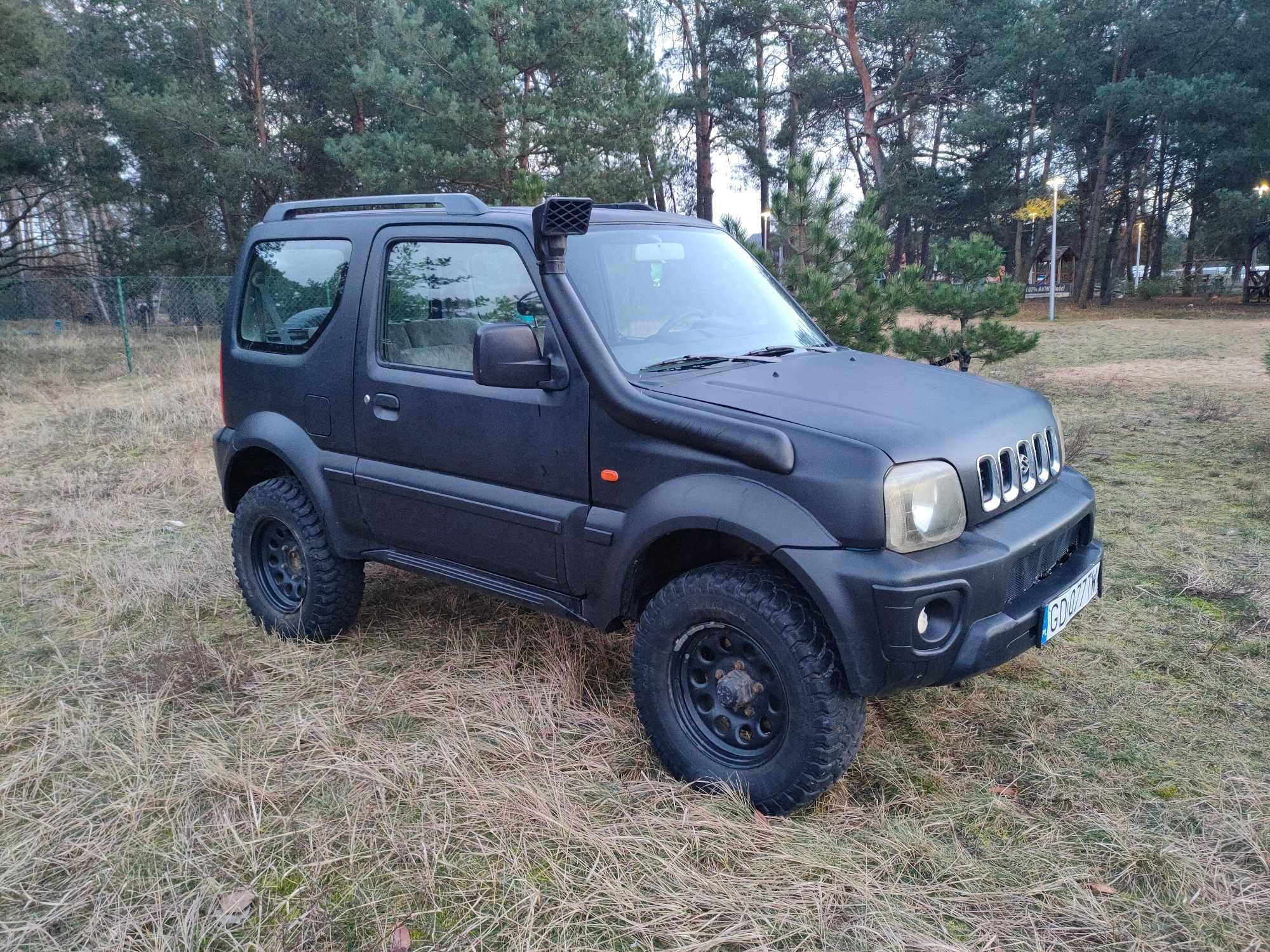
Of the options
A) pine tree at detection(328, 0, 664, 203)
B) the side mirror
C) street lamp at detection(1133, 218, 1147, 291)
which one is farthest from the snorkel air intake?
street lamp at detection(1133, 218, 1147, 291)

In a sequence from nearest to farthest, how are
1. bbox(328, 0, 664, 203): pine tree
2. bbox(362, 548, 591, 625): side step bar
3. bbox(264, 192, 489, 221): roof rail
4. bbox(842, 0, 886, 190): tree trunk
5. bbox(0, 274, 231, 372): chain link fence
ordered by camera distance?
1. bbox(362, 548, 591, 625): side step bar
2. bbox(264, 192, 489, 221): roof rail
3. bbox(328, 0, 664, 203): pine tree
4. bbox(0, 274, 231, 372): chain link fence
5. bbox(842, 0, 886, 190): tree trunk

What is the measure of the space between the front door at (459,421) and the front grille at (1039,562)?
1.39 meters

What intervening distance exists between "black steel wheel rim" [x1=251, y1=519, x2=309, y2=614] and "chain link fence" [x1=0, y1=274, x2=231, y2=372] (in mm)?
14305

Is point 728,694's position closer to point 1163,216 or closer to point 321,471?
point 321,471

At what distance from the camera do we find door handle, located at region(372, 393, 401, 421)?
3.60 metres

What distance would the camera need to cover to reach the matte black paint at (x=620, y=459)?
2.54 metres

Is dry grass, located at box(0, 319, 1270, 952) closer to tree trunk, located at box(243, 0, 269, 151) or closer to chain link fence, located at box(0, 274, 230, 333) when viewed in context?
chain link fence, located at box(0, 274, 230, 333)

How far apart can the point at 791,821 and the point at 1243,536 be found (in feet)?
13.6

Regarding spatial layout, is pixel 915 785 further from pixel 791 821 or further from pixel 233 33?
pixel 233 33

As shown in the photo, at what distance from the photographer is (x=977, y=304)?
1008 cm

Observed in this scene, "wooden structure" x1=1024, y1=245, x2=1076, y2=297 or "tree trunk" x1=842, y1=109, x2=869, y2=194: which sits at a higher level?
"tree trunk" x1=842, y1=109, x2=869, y2=194

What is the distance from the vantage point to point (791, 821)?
9.03 ft

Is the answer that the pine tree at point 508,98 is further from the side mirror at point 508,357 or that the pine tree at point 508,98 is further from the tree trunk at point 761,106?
the side mirror at point 508,357

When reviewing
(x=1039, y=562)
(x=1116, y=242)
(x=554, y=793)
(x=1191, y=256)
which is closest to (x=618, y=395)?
(x=554, y=793)
